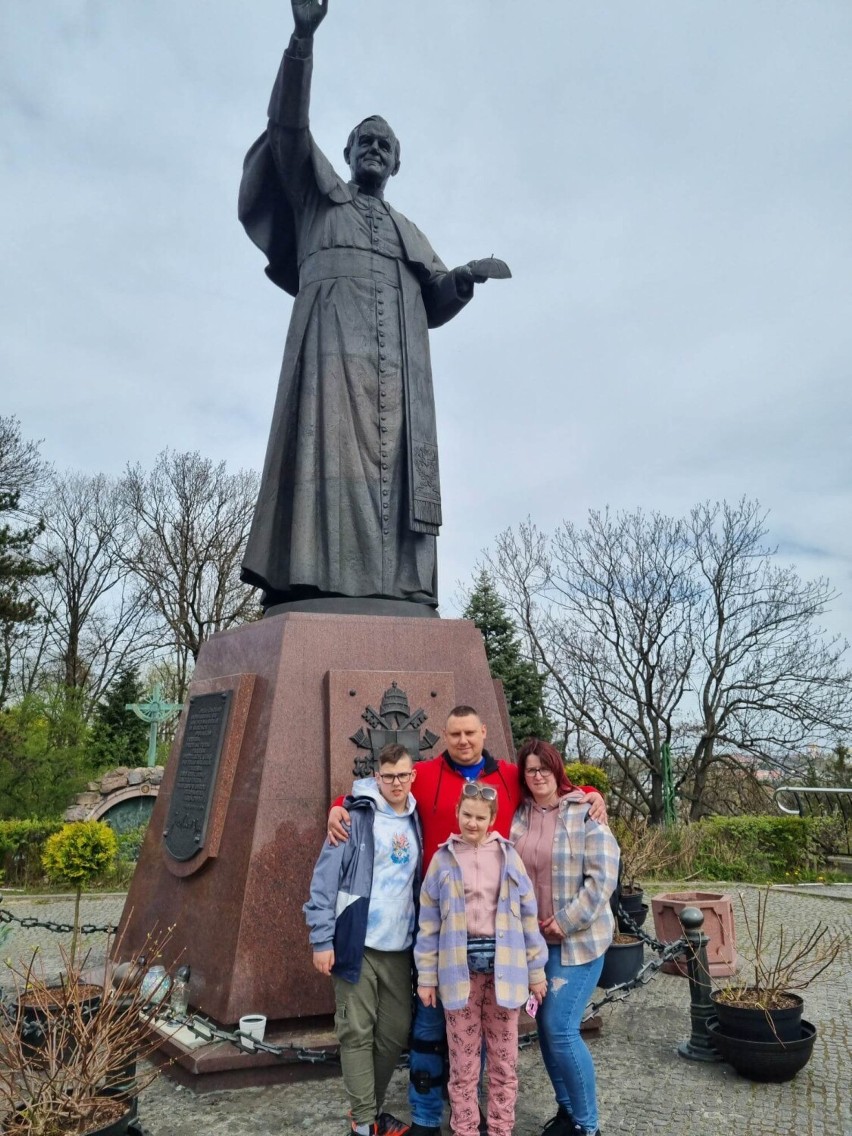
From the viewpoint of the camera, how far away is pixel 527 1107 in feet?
11.3

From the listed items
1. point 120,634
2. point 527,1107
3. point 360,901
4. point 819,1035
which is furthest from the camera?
point 120,634

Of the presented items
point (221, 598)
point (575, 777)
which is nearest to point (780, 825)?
point (575, 777)

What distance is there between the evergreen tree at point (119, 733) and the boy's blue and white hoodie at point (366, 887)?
17.0m

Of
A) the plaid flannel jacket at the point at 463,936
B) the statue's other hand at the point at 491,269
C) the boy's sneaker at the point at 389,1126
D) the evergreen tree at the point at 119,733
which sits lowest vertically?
the boy's sneaker at the point at 389,1126

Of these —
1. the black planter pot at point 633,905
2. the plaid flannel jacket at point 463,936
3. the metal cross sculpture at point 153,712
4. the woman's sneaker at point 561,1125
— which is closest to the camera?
the plaid flannel jacket at point 463,936

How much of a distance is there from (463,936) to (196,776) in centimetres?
222

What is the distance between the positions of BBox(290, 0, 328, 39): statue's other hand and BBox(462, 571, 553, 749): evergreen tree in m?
12.5

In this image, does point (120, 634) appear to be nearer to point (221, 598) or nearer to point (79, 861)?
point (221, 598)

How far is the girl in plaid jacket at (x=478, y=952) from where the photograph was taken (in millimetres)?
2830

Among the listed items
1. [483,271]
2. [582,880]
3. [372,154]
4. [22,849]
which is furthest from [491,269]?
[22,849]

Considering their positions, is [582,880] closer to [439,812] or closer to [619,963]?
[439,812]

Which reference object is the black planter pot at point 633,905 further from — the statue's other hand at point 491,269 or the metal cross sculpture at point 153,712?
the metal cross sculpture at point 153,712

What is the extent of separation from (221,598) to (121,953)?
20.4 m

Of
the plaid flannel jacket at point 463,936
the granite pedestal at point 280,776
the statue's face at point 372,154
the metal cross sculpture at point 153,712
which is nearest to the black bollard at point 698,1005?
the granite pedestal at point 280,776
